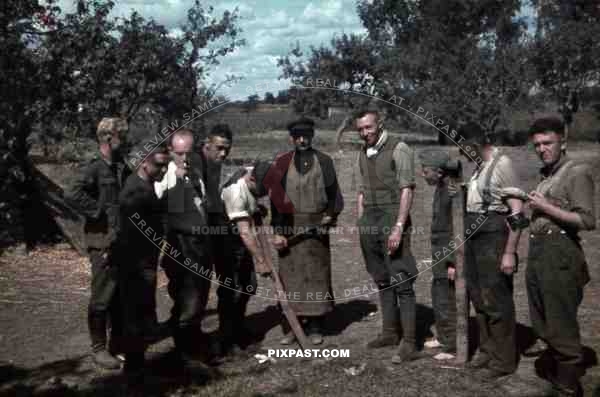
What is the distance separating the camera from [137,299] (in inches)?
205

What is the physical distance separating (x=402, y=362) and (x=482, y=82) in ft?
78.2

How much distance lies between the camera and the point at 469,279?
5.40 meters

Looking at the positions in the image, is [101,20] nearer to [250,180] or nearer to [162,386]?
[250,180]

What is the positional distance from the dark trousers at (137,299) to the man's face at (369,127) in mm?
2038

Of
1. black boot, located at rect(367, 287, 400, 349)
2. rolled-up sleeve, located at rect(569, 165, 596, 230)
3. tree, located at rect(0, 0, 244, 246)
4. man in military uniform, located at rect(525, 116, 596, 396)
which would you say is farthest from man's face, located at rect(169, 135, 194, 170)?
tree, located at rect(0, 0, 244, 246)

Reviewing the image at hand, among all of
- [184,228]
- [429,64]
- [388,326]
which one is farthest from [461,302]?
[429,64]

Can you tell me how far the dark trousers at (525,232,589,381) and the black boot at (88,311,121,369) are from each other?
11.2 feet

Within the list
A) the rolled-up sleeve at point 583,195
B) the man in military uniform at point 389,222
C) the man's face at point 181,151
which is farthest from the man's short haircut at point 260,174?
the rolled-up sleeve at point 583,195

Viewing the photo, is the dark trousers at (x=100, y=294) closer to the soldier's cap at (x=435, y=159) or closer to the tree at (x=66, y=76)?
the soldier's cap at (x=435, y=159)

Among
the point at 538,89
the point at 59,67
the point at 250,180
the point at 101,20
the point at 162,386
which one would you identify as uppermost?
the point at 538,89

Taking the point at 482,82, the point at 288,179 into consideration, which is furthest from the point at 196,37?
the point at 482,82

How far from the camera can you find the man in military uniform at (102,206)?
17.9 feet

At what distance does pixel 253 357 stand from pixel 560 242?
2772 millimetres

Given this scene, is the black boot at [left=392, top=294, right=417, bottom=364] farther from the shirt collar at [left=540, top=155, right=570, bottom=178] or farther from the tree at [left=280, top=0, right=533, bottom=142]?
the tree at [left=280, top=0, right=533, bottom=142]
